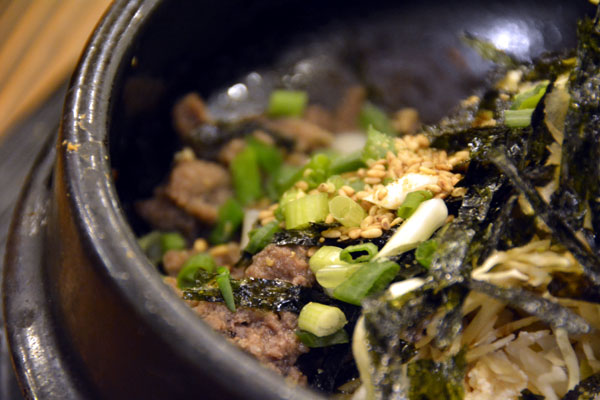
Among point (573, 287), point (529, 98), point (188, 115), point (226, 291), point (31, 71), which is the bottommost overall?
point (573, 287)

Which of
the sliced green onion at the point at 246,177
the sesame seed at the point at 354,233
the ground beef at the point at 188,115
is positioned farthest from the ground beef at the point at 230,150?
the sesame seed at the point at 354,233

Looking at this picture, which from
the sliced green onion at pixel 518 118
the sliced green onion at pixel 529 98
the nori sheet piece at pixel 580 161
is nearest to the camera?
the nori sheet piece at pixel 580 161

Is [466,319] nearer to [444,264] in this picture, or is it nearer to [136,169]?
[444,264]

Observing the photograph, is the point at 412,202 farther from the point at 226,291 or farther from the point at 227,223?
the point at 227,223

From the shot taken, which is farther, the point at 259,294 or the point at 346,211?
the point at 346,211

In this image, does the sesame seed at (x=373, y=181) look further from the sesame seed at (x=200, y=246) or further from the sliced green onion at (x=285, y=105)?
the sliced green onion at (x=285, y=105)

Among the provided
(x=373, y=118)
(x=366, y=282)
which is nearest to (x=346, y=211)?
(x=366, y=282)

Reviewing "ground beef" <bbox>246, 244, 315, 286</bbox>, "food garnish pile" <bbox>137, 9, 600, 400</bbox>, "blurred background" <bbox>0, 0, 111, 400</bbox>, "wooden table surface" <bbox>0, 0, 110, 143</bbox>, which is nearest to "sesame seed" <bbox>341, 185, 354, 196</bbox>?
"food garnish pile" <bbox>137, 9, 600, 400</bbox>
